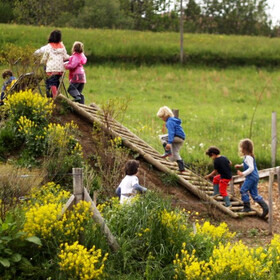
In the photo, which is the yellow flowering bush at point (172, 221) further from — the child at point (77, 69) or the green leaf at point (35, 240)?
the child at point (77, 69)

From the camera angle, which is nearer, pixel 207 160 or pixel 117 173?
pixel 117 173

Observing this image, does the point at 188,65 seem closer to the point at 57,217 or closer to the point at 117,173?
the point at 117,173

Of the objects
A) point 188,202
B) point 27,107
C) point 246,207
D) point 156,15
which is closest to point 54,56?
point 27,107

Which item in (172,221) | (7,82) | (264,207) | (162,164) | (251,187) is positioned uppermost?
(7,82)

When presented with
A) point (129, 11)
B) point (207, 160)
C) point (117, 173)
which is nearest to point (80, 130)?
point (117, 173)

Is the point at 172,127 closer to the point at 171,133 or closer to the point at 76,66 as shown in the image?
the point at 171,133

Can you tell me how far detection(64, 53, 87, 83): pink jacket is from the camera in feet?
44.3

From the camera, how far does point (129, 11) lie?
188ft

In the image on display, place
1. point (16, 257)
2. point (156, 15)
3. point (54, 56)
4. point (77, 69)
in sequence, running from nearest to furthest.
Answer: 1. point (16, 257)
2. point (54, 56)
3. point (77, 69)
4. point (156, 15)

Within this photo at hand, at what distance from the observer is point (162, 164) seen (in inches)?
502

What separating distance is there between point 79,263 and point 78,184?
1.03 meters

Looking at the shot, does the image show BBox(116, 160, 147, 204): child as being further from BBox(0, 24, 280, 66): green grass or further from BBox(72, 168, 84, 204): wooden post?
BBox(0, 24, 280, 66): green grass

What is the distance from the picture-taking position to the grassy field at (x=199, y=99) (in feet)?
62.3

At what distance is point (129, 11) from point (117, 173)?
47.4m
